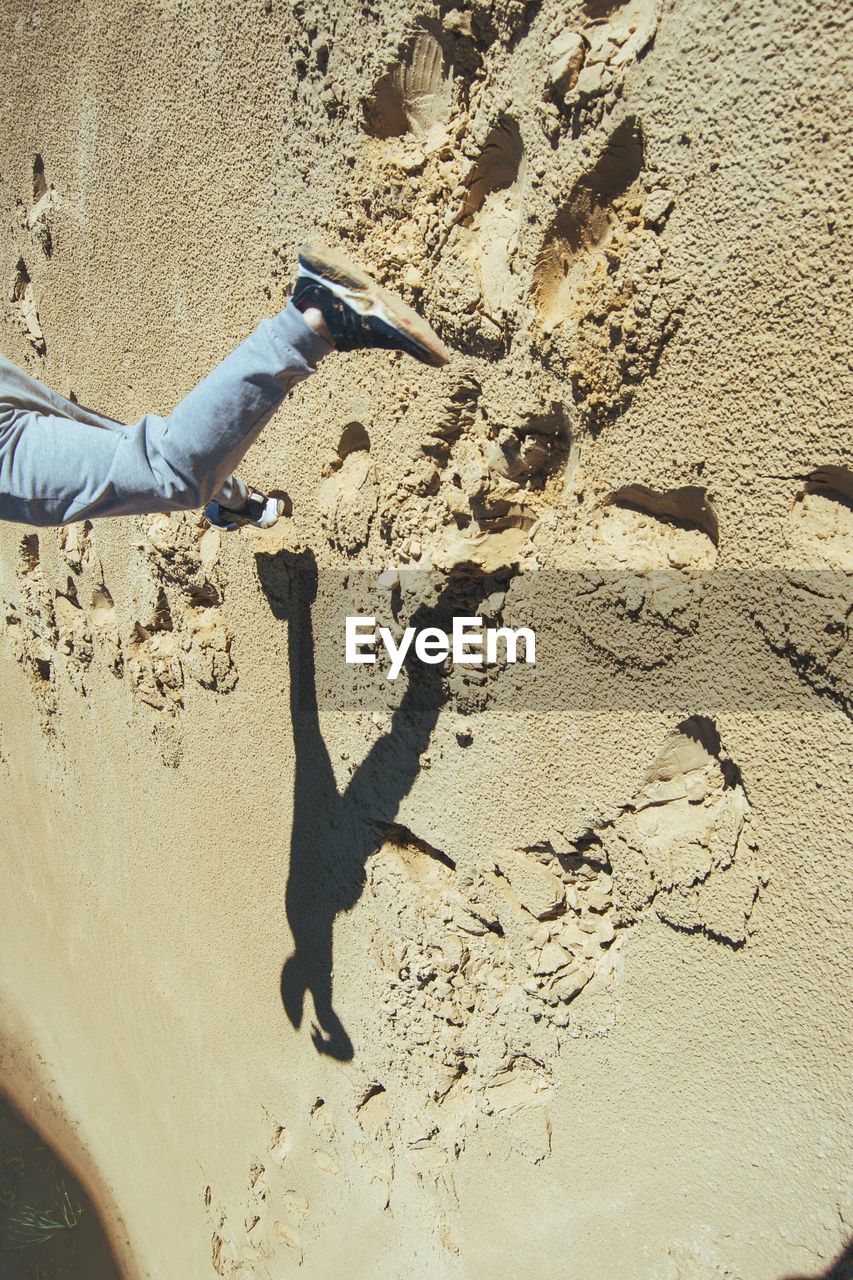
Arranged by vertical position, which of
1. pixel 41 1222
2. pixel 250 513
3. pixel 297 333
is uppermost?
pixel 297 333

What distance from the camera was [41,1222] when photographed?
307 centimetres

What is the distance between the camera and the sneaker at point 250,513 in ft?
4.67

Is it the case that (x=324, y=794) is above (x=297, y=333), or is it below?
below

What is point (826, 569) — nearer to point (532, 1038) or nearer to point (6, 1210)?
point (532, 1038)

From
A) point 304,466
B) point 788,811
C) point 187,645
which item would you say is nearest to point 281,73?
point 304,466

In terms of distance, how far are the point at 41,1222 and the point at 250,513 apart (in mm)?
3058

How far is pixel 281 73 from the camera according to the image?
50.9 inches

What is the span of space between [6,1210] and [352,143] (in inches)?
150

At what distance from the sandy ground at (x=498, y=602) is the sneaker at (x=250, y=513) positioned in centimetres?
5

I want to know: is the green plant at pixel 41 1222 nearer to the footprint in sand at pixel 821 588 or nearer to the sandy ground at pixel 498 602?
the sandy ground at pixel 498 602

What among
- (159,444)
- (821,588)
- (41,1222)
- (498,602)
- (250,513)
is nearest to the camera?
(821,588)

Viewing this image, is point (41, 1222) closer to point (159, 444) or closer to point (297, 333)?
point (159, 444)

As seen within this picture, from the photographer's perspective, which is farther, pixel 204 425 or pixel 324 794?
pixel 324 794

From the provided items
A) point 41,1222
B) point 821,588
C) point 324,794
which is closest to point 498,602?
point 821,588
